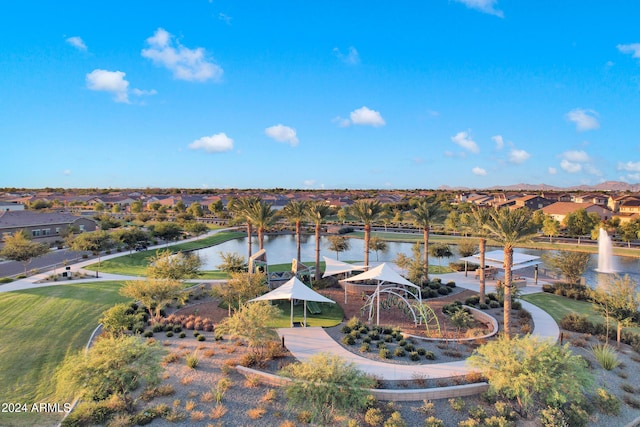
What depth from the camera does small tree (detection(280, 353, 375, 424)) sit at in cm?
1341

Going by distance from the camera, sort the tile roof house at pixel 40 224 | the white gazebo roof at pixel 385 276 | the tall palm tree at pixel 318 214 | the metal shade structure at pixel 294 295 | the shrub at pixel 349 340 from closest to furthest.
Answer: the shrub at pixel 349 340 → the metal shade structure at pixel 294 295 → the white gazebo roof at pixel 385 276 → the tall palm tree at pixel 318 214 → the tile roof house at pixel 40 224

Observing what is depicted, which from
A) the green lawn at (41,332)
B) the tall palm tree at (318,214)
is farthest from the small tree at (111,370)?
the tall palm tree at (318,214)

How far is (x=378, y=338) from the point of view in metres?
21.9

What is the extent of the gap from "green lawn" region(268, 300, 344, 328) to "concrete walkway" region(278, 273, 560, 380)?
127cm

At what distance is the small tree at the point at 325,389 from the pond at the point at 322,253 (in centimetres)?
2884

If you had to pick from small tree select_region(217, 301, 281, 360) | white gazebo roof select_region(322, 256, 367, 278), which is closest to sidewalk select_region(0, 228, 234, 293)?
white gazebo roof select_region(322, 256, 367, 278)

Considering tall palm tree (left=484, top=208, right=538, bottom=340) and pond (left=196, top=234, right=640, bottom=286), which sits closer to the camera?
tall palm tree (left=484, top=208, right=538, bottom=340)

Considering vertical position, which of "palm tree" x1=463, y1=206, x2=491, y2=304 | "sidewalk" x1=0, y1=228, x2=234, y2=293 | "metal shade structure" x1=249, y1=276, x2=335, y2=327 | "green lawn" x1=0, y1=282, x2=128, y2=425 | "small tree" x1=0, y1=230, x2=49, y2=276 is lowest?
"green lawn" x1=0, y1=282, x2=128, y2=425

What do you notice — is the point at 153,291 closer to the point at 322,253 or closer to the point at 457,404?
the point at 457,404

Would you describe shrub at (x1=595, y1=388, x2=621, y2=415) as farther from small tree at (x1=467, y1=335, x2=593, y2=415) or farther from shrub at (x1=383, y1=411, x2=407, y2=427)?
shrub at (x1=383, y1=411, x2=407, y2=427)

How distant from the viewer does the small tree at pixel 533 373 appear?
14164 mm

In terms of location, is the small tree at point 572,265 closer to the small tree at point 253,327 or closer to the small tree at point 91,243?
the small tree at point 253,327

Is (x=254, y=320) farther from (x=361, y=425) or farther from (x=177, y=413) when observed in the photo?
(x=361, y=425)

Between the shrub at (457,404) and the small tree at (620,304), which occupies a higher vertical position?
the small tree at (620,304)
